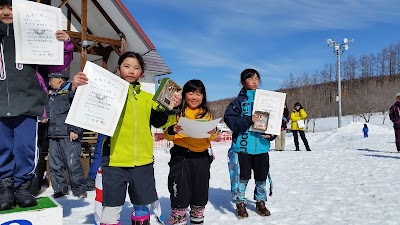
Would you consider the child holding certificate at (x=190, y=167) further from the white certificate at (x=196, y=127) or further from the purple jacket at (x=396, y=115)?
the purple jacket at (x=396, y=115)

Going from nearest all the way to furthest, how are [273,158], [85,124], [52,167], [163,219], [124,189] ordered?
[85,124]
[124,189]
[163,219]
[52,167]
[273,158]

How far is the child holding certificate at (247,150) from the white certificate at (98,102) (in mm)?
1763

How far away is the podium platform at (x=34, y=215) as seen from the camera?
8.61 ft

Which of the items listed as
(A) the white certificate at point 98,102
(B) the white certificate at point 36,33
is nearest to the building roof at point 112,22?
(B) the white certificate at point 36,33

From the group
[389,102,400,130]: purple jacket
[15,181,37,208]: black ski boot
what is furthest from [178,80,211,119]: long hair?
[389,102,400,130]: purple jacket

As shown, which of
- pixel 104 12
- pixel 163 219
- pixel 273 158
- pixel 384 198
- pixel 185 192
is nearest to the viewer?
pixel 185 192

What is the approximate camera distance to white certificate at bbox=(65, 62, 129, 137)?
2.72 metres

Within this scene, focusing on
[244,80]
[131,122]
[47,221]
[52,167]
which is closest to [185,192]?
[131,122]

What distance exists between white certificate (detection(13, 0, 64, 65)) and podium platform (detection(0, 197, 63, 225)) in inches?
48.0

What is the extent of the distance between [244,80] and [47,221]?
2829mm

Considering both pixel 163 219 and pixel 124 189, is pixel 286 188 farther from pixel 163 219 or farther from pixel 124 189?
pixel 124 189

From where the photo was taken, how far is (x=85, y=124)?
2.72 metres

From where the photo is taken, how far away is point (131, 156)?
9.65 ft

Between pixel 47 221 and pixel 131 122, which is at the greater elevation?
pixel 131 122
